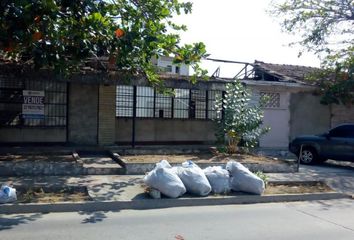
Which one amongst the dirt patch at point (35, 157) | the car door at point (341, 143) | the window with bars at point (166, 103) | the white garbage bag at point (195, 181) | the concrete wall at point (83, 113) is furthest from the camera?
the window with bars at point (166, 103)

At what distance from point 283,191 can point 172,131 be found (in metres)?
8.15

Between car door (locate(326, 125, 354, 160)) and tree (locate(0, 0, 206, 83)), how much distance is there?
6.73m

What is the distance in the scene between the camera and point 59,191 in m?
9.95

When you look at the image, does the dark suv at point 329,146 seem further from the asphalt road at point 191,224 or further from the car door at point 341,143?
the asphalt road at point 191,224

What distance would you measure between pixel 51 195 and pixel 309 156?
10718mm

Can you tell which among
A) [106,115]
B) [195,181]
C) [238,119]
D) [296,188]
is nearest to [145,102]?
[106,115]

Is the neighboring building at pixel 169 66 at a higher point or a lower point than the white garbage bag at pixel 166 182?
higher

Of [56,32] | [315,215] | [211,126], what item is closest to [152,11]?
Result: [56,32]

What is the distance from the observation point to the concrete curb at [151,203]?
27.6ft

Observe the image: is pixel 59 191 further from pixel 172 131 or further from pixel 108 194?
pixel 172 131

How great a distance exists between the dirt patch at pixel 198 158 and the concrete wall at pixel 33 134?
3289 millimetres

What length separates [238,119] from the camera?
1564 centimetres

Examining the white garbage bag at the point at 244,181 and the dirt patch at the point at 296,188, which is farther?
the dirt patch at the point at 296,188


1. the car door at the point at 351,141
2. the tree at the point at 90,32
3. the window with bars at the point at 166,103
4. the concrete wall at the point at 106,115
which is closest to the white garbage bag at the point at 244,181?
the tree at the point at 90,32
